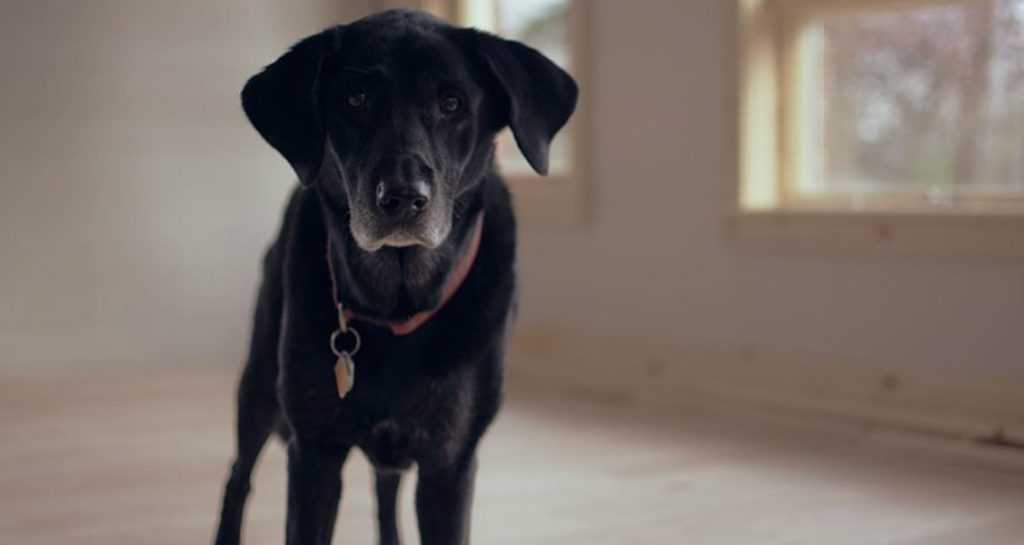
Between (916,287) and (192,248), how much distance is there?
2.62 metres

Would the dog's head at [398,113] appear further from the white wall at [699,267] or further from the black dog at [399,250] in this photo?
the white wall at [699,267]

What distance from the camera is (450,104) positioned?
1588 mm

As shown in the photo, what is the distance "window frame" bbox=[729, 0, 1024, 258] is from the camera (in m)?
3.01

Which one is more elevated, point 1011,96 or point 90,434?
point 1011,96

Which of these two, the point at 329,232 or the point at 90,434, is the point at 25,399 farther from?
the point at 329,232

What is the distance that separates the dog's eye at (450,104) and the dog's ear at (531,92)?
8 cm

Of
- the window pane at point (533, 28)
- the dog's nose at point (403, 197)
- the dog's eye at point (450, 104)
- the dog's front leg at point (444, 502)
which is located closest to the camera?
the dog's nose at point (403, 197)

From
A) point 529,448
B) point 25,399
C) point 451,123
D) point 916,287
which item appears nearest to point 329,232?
point 451,123

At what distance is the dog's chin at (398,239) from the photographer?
5.01 ft

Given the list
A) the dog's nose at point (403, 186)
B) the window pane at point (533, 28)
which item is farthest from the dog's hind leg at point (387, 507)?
the window pane at point (533, 28)

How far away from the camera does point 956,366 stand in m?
2.89

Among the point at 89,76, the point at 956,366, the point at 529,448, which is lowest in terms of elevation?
the point at 529,448

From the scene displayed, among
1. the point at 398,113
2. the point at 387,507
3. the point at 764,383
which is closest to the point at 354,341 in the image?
the point at 398,113

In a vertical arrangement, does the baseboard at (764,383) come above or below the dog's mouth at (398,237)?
below
